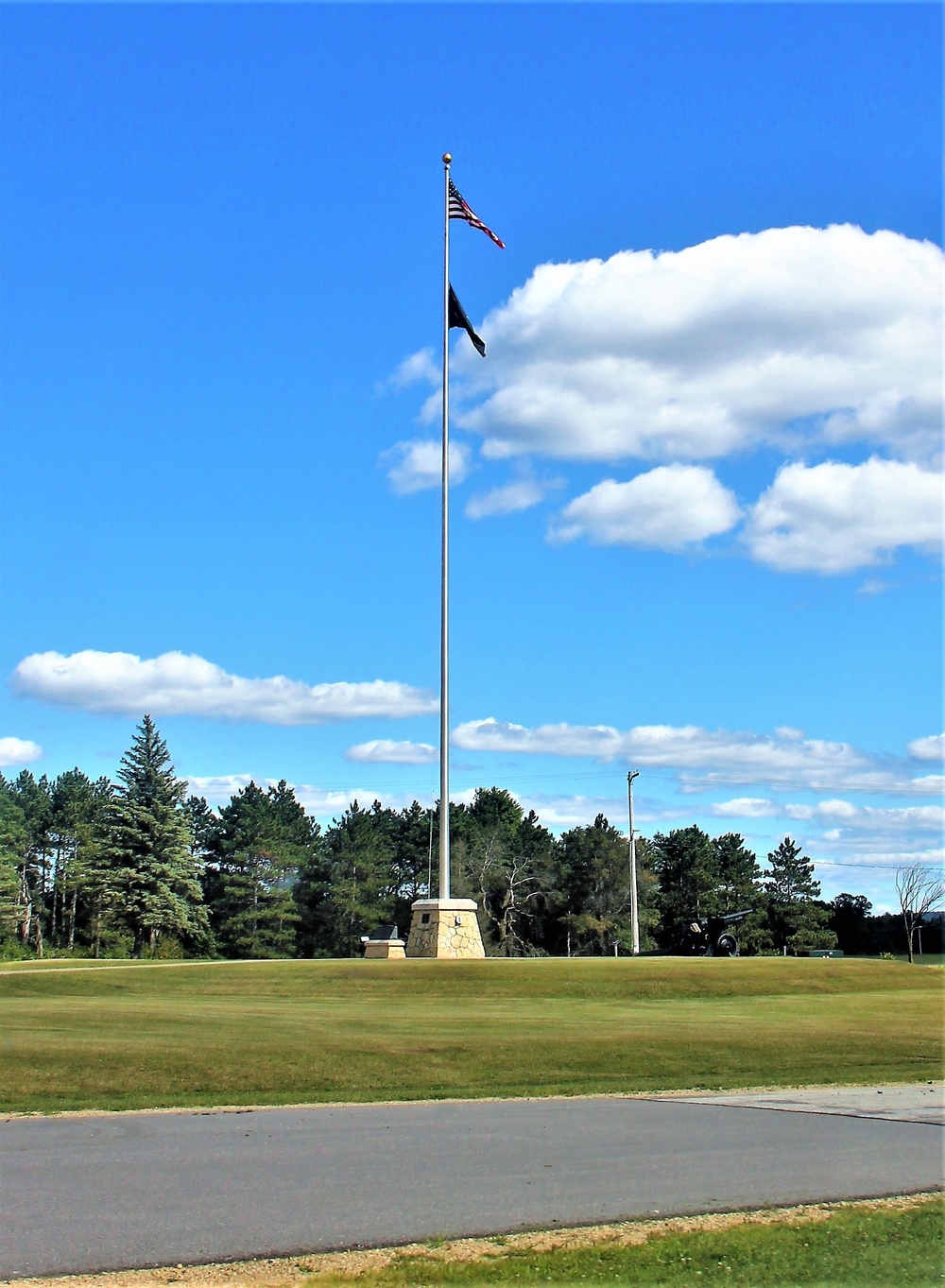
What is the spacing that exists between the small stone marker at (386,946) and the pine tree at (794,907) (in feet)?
182

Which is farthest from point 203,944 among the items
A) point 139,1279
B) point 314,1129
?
point 139,1279

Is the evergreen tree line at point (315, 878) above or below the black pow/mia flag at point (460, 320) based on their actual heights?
below

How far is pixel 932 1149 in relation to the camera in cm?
976

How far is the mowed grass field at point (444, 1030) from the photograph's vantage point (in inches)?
551

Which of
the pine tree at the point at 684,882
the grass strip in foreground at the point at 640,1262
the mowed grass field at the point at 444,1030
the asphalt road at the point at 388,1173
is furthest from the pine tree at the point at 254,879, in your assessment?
the grass strip in foreground at the point at 640,1262

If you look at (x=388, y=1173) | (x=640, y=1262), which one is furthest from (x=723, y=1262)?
(x=388, y=1173)

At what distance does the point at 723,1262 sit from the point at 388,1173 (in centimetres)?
297

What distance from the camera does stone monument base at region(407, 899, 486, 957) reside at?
33062 millimetres

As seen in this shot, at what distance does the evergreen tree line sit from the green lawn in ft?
203

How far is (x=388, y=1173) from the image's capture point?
28.4ft

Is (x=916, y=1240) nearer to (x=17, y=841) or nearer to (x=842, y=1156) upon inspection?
(x=842, y=1156)

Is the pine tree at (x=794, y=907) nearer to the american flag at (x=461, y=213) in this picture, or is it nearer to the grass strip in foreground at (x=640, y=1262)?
the american flag at (x=461, y=213)

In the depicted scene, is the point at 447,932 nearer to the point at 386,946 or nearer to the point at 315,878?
the point at 386,946

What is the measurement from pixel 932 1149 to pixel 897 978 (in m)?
23.1
